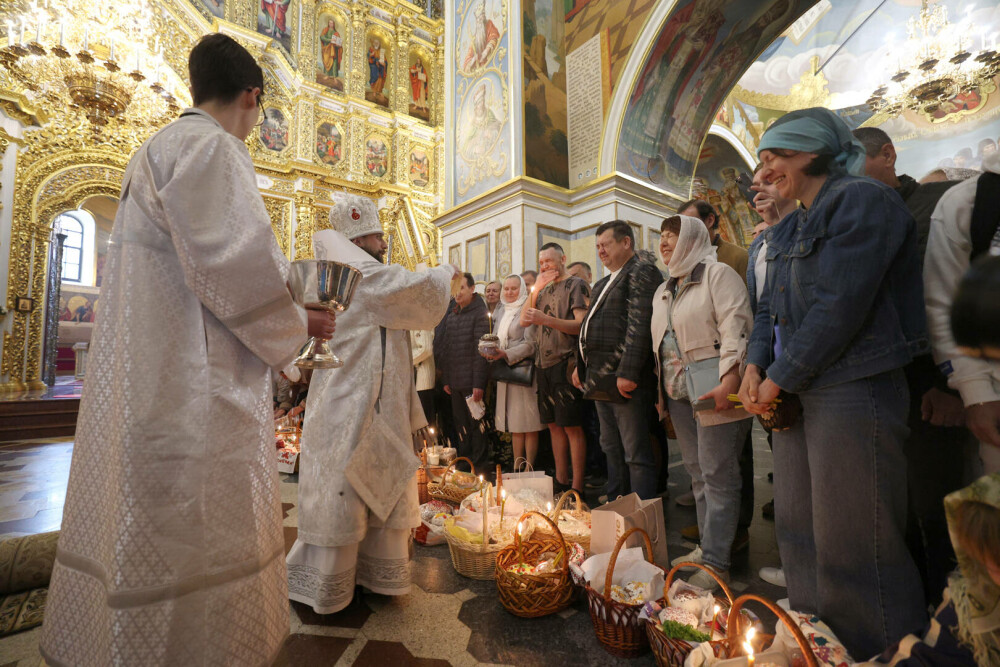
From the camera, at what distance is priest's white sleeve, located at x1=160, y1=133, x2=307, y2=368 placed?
1.06m

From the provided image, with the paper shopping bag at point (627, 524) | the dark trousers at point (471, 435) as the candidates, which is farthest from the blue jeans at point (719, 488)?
the dark trousers at point (471, 435)

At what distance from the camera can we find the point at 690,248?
220 centimetres

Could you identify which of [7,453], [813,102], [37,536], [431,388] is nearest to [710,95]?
[431,388]

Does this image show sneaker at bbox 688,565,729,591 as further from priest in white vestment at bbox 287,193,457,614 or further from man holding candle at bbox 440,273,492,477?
man holding candle at bbox 440,273,492,477

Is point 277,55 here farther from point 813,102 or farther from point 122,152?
point 813,102

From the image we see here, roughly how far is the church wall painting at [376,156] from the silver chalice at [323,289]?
573 inches

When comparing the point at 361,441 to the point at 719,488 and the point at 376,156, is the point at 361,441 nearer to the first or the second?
the point at 719,488

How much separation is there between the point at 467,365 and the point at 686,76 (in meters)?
5.40

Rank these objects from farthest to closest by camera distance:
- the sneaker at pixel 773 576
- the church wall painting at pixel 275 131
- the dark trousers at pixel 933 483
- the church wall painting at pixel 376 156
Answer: the church wall painting at pixel 376 156 → the church wall painting at pixel 275 131 → the sneaker at pixel 773 576 → the dark trousers at pixel 933 483

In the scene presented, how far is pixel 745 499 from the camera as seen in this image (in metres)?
2.60

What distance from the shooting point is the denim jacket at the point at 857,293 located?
121 centimetres

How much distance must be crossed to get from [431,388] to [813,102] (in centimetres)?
1520

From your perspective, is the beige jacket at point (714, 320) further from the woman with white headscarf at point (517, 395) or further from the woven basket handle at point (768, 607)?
the woman with white headscarf at point (517, 395)

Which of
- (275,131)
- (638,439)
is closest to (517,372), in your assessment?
(638,439)
